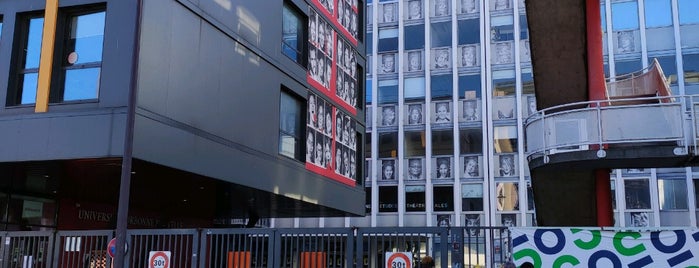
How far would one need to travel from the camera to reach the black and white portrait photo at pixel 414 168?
4062cm

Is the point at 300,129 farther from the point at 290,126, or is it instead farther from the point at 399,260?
the point at 399,260

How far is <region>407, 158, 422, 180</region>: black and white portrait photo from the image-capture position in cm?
4062

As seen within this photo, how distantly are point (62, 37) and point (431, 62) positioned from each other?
27764mm

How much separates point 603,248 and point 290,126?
13.2m

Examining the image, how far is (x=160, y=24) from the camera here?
1603cm

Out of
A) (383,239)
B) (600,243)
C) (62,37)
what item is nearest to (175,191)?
(62,37)

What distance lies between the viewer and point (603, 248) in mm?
11359

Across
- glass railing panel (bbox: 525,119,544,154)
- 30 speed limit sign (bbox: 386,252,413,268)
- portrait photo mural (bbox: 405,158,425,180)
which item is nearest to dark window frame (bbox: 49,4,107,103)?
30 speed limit sign (bbox: 386,252,413,268)

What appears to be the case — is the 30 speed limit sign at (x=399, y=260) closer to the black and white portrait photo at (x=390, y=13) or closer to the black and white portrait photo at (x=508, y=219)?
the black and white portrait photo at (x=508, y=219)

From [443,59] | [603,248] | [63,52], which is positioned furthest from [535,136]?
[443,59]

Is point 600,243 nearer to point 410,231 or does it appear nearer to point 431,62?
point 410,231

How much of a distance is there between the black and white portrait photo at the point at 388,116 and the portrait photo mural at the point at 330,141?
44.4ft

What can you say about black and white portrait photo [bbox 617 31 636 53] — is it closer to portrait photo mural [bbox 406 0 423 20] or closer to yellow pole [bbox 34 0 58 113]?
portrait photo mural [bbox 406 0 423 20]

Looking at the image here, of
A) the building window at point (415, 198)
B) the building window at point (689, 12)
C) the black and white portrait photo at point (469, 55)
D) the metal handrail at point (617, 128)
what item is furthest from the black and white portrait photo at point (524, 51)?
the metal handrail at point (617, 128)
